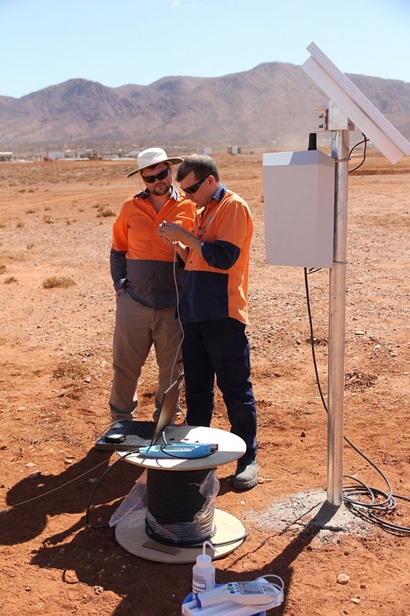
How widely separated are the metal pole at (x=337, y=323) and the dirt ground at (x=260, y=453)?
361mm

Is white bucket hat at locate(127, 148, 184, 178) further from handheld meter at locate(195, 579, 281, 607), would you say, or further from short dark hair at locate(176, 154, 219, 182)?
handheld meter at locate(195, 579, 281, 607)

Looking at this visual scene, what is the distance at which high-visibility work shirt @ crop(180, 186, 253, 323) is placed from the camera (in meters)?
4.04

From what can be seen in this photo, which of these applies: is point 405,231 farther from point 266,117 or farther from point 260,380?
point 266,117

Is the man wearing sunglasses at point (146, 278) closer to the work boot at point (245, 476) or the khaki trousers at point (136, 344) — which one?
the khaki trousers at point (136, 344)

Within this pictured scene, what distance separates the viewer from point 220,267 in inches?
158

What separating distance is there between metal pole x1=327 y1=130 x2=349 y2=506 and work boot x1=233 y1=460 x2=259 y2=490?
1.78 feet

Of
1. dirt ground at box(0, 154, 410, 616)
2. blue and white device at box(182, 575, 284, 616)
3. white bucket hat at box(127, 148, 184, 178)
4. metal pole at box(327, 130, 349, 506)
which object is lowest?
dirt ground at box(0, 154, 410, 616)

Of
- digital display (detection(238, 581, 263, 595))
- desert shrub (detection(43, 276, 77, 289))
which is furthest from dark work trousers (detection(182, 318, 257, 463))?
desert shrub (detection(43, 276, 77, 289))

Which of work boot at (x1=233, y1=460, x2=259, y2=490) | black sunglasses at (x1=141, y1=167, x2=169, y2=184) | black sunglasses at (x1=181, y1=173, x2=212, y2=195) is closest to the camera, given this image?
black sunglasses at (x1=181, y1=173, x2=212, y2=195)

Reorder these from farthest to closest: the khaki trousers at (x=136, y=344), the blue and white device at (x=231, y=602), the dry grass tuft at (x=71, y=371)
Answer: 1. the dry grass tuft at (x=71, y=371)
2. the khaki trousers at (x=136, y=344)
3. the blue and white device at (x=231, y=602)

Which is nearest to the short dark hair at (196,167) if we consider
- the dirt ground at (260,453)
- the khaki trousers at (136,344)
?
the khaki trousers at (136,344)

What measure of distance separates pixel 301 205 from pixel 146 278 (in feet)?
5.16

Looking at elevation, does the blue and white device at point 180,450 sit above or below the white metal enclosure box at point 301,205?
below

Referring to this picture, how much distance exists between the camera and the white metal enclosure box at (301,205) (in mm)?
3480
